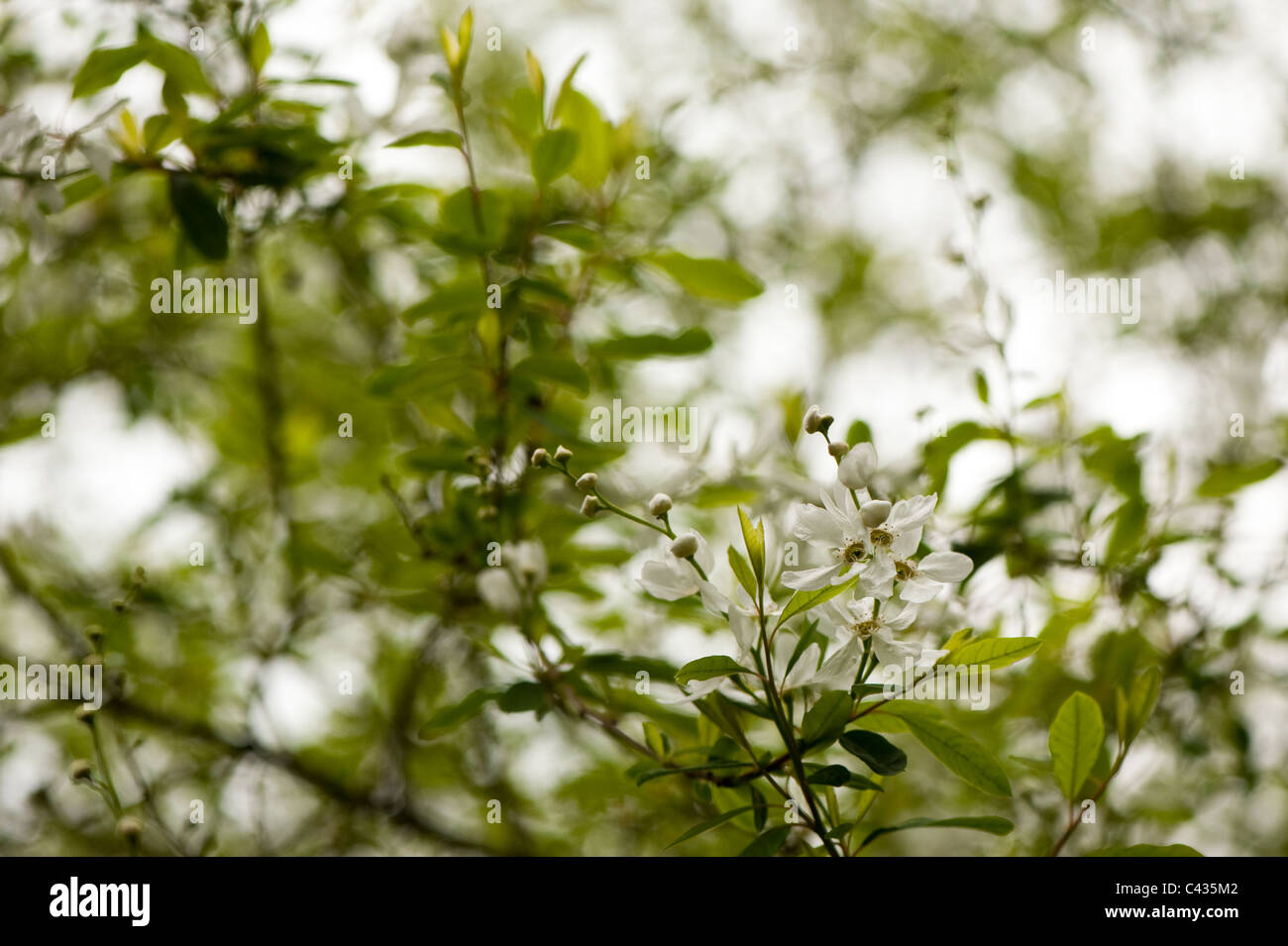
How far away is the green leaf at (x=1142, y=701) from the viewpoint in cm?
131

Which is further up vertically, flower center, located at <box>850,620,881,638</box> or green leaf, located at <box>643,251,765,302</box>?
green leaf, located at <box>643,251,765,302</box>

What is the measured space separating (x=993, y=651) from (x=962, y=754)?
0.13 meters

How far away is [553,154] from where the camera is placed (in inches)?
63.1

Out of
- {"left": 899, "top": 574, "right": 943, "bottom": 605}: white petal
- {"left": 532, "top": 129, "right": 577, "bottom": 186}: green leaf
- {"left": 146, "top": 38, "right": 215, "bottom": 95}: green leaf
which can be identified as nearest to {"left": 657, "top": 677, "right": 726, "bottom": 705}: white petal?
{"left": 899, "top": 574, "right": 943, "bottom": 605}: white petal

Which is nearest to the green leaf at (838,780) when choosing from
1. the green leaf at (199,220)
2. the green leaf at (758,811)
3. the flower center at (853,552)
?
the green leaf at (758,811)

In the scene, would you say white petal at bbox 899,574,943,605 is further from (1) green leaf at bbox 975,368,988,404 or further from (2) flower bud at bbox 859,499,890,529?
(1) green leaf at bbox 975,368,988,404

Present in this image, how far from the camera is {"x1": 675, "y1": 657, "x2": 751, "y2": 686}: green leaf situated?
1084 millimetres

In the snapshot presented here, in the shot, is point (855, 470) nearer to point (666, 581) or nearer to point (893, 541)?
point (893, 541)

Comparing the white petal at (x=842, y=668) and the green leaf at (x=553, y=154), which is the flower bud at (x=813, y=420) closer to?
the white petal at (x=842, y=668)

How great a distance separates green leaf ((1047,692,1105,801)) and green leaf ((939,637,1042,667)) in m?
0.15

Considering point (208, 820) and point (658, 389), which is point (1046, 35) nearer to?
point (658, 389)

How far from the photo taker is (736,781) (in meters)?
1.25

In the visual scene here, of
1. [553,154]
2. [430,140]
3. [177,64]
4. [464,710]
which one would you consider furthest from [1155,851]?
[177,64]
